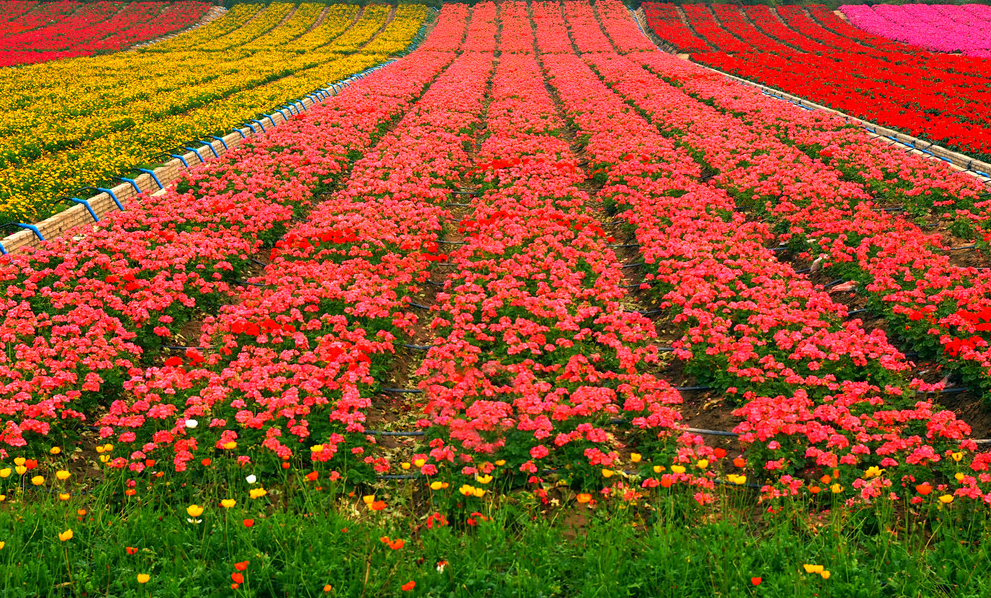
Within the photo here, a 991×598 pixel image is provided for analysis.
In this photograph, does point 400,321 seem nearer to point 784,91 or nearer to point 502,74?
point 784,91

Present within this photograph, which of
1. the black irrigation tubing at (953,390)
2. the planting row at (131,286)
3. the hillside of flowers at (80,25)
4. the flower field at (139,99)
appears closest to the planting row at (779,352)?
the black irrigation tubing at (953,390)

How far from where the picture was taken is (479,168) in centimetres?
1688

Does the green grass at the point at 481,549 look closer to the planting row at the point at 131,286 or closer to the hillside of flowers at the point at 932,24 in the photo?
the planting row at the point at 131,286

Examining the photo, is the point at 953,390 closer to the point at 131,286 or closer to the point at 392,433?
the point at 392,433

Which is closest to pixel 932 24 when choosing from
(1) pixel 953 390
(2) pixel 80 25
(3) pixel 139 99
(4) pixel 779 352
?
(3) pixel 139 99

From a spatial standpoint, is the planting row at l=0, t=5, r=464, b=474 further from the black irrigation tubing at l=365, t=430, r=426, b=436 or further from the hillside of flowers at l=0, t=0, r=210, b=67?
the hillside of flowers at l=0, t=0, r=210, b=67

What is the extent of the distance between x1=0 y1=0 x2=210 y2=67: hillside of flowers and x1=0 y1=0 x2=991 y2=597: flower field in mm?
35194

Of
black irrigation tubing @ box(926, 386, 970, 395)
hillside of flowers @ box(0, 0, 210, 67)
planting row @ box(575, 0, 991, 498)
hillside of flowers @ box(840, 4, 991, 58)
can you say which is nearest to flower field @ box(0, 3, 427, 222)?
hillside of flowers @ box(0, 0, 210, 67)

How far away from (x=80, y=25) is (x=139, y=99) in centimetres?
4519

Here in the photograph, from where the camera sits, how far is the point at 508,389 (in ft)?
22.8

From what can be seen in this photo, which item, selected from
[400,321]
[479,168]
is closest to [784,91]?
[479,168]

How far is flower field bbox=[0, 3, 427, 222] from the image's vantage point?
46.4 feet

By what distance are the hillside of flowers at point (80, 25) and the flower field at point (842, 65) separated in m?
41.4

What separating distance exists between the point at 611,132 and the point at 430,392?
14.7m
